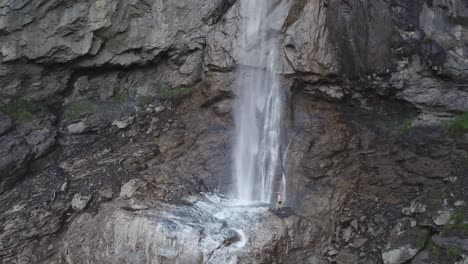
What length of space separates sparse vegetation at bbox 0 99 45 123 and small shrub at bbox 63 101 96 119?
29.9 inches

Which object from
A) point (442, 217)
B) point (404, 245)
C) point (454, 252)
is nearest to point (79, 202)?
point (404, 245)

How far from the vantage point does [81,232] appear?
1012 cm

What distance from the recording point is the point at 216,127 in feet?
40.6

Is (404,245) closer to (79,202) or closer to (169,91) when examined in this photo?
(79,202)

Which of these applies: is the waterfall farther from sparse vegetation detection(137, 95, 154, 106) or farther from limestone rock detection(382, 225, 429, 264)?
limestone rock detection(382, 225, 429, 264)

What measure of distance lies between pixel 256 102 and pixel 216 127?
1.23 meters

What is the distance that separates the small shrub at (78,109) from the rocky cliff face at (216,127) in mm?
36

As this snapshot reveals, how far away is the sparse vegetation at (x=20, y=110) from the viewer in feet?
37.2

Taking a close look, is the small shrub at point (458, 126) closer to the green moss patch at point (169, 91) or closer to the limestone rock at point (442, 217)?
the limestone rock at point (442, 217)

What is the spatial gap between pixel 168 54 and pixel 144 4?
1448 mm

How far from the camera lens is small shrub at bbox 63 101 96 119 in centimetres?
1212

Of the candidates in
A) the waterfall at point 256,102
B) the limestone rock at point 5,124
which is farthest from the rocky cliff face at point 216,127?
the waterfall at point 256,102

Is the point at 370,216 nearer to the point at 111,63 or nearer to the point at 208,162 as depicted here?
the point at 208,162

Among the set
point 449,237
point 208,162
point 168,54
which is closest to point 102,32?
point 168,54
